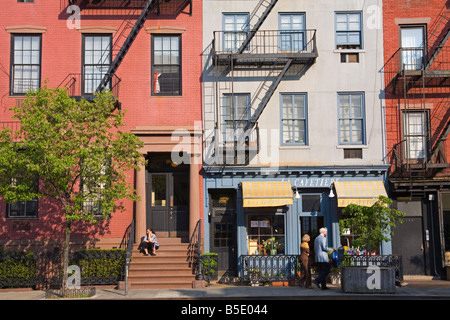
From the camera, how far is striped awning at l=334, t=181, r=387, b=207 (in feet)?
62.7

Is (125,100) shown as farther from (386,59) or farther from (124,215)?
(386,59)

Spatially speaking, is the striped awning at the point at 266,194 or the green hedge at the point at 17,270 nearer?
the green hedge at the point at 17,270

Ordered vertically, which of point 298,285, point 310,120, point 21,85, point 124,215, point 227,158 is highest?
point 21,85

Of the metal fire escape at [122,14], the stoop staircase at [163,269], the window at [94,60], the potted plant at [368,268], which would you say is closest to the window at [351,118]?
the potted plant at [368,268]

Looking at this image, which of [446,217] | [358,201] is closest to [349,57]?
[358,201]

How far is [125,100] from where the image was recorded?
20.2 metres

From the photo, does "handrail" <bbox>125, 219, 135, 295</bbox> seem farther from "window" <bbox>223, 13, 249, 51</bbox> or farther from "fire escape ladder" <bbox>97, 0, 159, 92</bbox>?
"window" <bbox>223, 13, 249, 51</bbox>

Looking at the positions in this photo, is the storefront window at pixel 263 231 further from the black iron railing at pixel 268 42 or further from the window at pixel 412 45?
the window at pixel 412 45

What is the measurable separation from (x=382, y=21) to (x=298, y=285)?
1019 cm

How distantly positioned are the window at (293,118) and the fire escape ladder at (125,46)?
572 centimetres

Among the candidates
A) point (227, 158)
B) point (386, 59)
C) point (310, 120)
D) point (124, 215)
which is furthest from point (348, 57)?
point (124, 215)

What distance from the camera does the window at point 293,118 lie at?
20.3m

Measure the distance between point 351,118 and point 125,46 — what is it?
8.55 meters

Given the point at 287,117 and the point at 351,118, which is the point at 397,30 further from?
the point at 287,117
